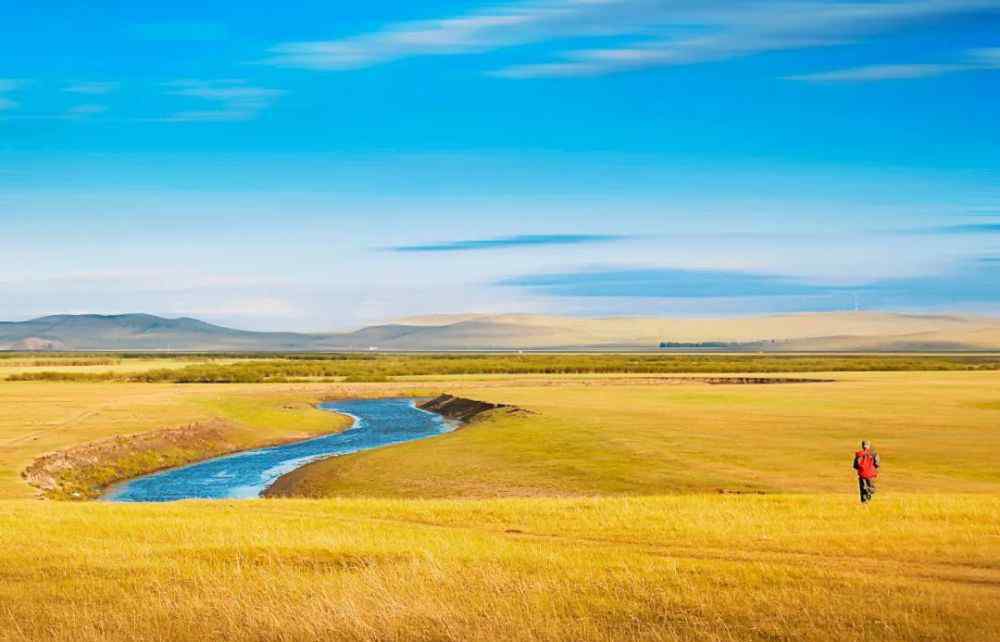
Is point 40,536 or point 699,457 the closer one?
point 40,536

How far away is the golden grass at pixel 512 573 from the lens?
1584cm

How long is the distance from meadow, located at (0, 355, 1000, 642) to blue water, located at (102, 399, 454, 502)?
3371mm

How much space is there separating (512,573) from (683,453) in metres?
32.5

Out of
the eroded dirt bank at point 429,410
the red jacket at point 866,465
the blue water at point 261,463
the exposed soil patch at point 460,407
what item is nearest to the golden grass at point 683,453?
the eroded dirt bank at point 429,410

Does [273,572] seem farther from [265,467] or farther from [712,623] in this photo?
[265,467]

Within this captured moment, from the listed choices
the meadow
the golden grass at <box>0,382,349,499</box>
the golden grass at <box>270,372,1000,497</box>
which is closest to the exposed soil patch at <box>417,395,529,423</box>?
the golden grass at <box>270,372,1000,497</box>

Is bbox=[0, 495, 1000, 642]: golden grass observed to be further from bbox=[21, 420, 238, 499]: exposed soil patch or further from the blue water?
the blue water

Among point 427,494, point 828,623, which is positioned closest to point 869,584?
point 828,623

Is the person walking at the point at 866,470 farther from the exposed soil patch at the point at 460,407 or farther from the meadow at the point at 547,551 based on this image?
the exposed soil patch at the point at 460,407

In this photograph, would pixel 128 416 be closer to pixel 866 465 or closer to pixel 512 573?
pixel 866 465

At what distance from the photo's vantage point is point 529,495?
141 feet

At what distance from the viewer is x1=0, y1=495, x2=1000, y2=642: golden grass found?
15.8 m

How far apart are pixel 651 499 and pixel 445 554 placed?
498 inches

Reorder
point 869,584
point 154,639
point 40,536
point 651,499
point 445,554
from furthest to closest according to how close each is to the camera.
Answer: point 651,499, point 40,536, point 445,554, point 869,584, point 154,639
